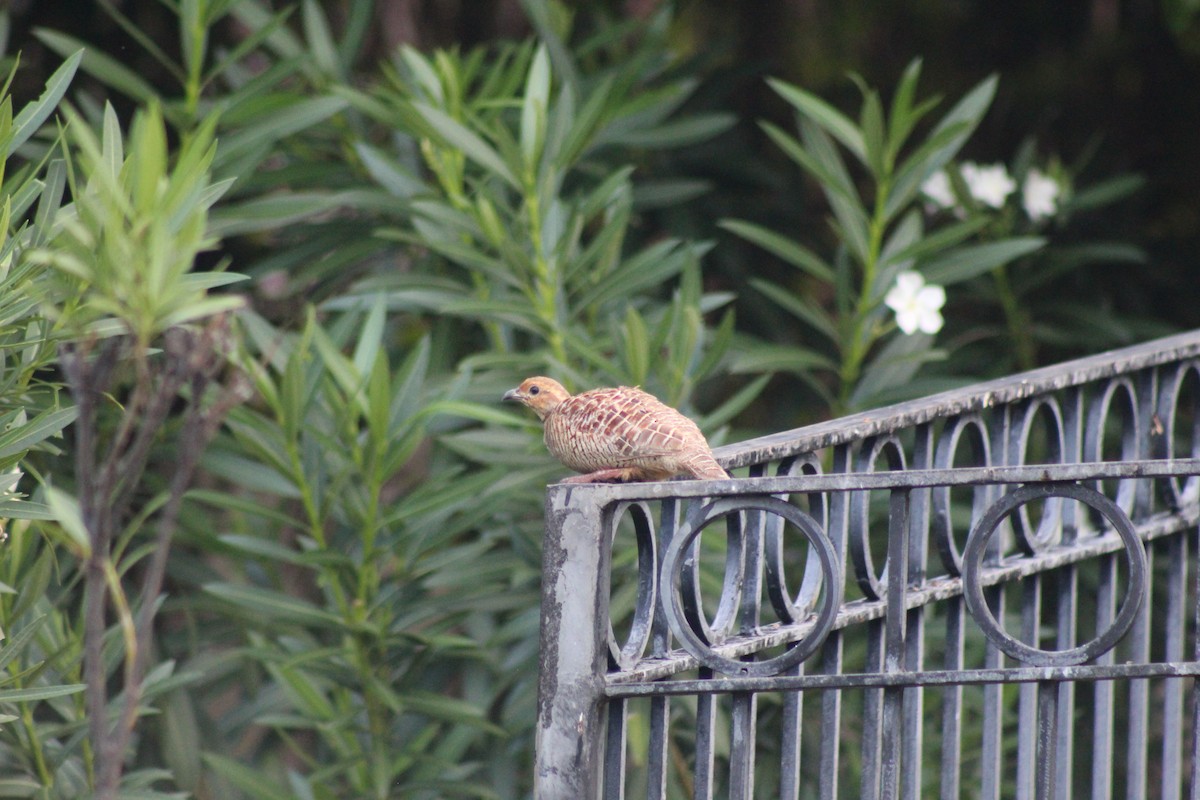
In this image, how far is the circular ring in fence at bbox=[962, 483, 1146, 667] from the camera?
1583 millimetres

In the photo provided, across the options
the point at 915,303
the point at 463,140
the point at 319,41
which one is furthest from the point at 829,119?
the point at 319,41

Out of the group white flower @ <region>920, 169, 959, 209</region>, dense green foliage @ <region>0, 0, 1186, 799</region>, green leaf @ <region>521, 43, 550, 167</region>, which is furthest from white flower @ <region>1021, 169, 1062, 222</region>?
green leaf @ <region>521, 43, 550, 167</region>

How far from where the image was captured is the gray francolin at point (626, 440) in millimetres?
1900

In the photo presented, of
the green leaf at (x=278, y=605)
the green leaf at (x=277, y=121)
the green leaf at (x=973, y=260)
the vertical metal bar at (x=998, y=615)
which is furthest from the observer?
the green leaf at (x=973, y=260)

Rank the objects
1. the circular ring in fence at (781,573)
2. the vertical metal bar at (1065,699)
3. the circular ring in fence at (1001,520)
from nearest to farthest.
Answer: the circular ring in fence at (1001,520) → the circular ring in fence at (781,573) → the vertical metal bar at (1065,699)

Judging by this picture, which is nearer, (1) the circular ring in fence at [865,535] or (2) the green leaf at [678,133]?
(1) the circular ring in fence at [865,535]

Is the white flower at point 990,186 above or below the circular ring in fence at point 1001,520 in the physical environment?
above

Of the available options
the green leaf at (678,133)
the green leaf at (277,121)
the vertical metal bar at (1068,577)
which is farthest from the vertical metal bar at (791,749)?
the green leaf at (678,133)

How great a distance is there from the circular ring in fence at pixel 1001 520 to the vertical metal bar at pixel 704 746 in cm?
35

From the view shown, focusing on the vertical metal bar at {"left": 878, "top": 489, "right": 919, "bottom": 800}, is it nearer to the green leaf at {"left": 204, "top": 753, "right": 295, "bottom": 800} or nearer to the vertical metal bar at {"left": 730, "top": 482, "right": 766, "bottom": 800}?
the vertical metal bar at {"left": 730, "top": 482, "right": 766, "bottom": 800}

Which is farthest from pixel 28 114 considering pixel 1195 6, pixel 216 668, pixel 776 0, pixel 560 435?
pixel 776 0

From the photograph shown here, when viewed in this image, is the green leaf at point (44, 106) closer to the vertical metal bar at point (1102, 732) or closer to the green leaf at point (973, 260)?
the vertical metal bar at point (1102, 732)

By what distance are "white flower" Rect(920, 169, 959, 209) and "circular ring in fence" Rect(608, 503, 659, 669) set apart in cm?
251

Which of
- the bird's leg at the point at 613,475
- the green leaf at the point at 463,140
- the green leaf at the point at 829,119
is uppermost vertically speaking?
the green leaf at the point at 829,119
